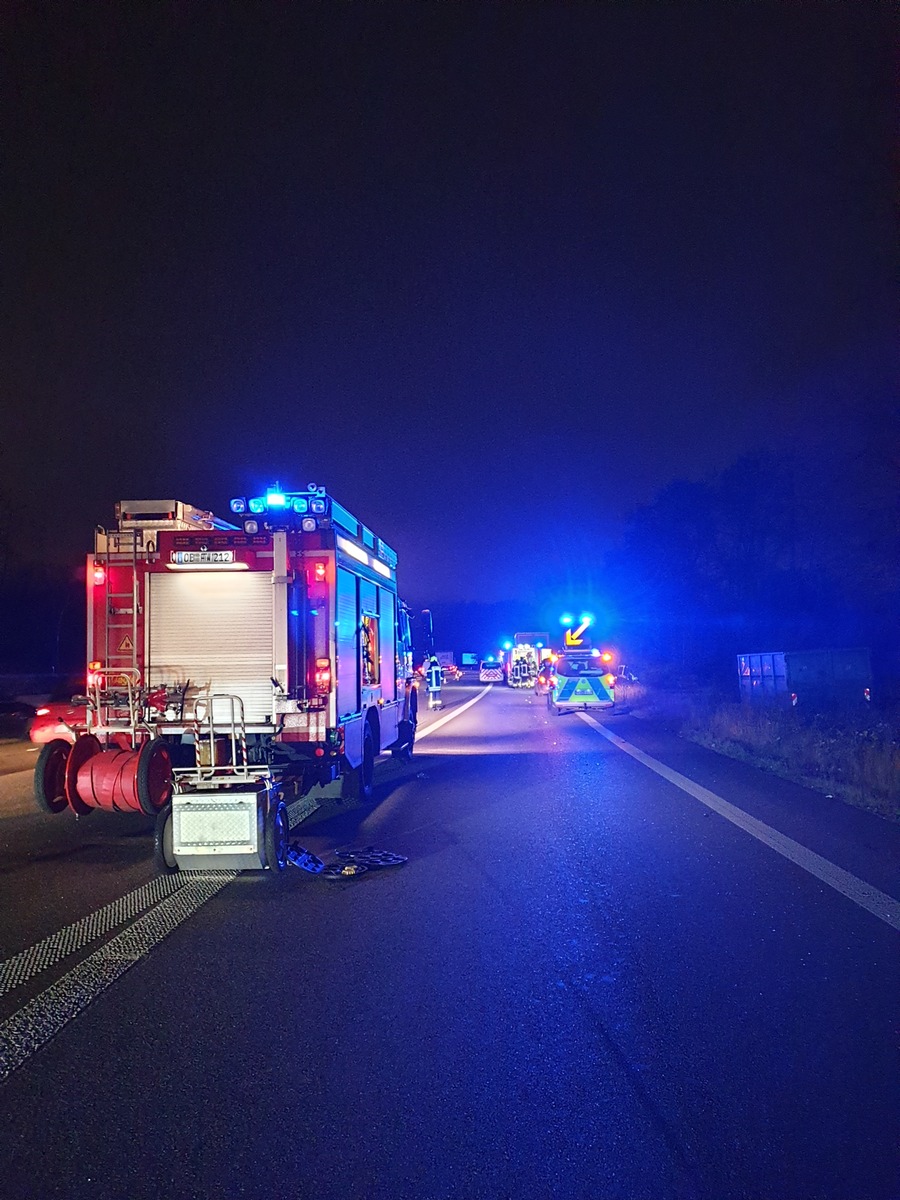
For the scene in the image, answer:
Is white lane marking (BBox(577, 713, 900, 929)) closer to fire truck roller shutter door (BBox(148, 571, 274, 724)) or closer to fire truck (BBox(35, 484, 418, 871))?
fire truck (BBox(35, 484, 418, 871))

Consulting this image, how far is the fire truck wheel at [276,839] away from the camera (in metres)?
8.05

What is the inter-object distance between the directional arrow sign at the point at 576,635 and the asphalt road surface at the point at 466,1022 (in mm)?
23773

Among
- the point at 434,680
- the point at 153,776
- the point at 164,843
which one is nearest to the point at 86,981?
the point at 164,843

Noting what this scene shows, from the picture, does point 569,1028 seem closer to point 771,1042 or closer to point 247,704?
point 771,1042

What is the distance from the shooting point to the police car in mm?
30156

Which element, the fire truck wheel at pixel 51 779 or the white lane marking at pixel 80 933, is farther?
the fire truck wheel at pixel 51 779

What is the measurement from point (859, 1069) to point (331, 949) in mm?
3238

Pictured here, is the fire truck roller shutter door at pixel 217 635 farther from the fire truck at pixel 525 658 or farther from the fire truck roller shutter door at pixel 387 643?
the fire truck at pixel 525 658

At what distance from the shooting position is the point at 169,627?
10617 millimetres

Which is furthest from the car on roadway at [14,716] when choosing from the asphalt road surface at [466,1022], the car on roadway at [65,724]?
the asphalt road surface at [466,1022]

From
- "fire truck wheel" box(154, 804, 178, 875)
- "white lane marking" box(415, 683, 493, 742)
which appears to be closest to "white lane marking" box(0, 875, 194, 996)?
"fire truck wheel" box(154, 804, 178, 875)

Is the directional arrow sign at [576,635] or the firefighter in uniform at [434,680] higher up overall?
the directional arrow sign at [576,635]

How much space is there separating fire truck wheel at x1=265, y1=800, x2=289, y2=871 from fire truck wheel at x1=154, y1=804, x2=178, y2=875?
0.84m

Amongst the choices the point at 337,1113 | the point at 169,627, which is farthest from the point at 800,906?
the point at 169,627
